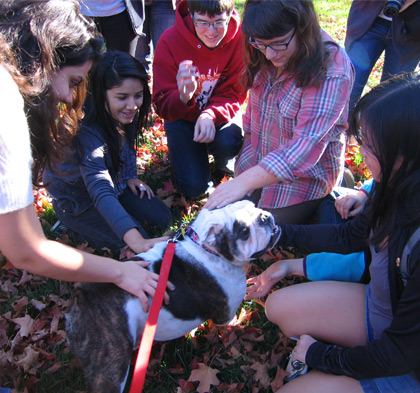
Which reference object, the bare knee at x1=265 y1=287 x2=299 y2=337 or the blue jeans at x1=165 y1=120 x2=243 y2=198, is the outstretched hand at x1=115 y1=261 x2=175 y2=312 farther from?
the blue jeans at x1=165 y1=120 x2=243 y2=198

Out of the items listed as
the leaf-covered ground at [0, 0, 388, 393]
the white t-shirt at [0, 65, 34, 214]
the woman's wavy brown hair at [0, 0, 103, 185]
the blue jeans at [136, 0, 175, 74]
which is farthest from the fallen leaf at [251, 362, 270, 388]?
the blue jeans at [136, 0, 175, 74]

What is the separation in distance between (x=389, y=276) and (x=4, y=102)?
7.01 ft

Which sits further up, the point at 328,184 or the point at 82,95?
the point at 82,95

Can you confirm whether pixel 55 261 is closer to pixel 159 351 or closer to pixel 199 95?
pixel 159 351

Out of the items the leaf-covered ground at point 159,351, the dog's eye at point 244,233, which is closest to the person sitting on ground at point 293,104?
the dog's eye at point 244,233

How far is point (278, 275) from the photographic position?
276cm

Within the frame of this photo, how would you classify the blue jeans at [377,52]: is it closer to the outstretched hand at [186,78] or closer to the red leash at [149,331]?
the outstretched hand at [186,78]

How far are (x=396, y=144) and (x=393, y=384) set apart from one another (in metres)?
1.26

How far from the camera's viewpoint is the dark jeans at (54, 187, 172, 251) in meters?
3.65

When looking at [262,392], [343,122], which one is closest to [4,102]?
[262,392]

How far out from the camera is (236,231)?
2.32 meters

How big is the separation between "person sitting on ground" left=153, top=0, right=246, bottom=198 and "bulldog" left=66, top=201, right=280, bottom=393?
5.15ft

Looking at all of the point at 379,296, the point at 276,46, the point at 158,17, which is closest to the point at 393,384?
the point at 379,296

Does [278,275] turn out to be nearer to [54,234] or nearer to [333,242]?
[333,242]
